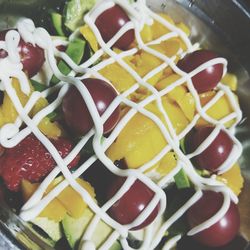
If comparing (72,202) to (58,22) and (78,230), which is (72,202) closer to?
(78,230)

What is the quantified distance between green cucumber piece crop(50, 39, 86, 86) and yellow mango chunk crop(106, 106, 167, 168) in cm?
21

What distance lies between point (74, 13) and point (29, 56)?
0.20m

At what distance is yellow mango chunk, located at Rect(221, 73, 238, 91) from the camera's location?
4.92 feet

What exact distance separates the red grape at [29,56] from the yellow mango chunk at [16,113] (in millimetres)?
56

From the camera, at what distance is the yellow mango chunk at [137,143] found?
3.75 feet

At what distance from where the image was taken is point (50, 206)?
1073mm

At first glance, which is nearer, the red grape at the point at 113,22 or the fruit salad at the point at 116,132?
the fruit salad at the point at 116,132

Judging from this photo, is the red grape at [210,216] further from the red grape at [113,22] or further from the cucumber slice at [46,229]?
the red grape at [113,22]

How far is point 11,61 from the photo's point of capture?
116cm

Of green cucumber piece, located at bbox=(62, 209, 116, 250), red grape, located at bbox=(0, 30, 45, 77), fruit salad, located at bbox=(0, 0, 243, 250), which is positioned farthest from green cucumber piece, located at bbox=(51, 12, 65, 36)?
green cucumber piece, located at bbox=(62, 209, 116, 250)

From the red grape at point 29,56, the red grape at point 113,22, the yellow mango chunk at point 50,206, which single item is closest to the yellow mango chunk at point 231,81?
the red grape at point 113,22

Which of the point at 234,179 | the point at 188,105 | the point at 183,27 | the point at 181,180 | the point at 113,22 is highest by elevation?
the point at 113,22

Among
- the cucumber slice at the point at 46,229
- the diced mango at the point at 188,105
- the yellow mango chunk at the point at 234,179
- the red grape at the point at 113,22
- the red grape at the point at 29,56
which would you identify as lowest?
the yellow mango chunk at the point at 234,179

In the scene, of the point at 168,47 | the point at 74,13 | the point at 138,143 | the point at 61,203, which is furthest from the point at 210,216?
the point at 74,13
